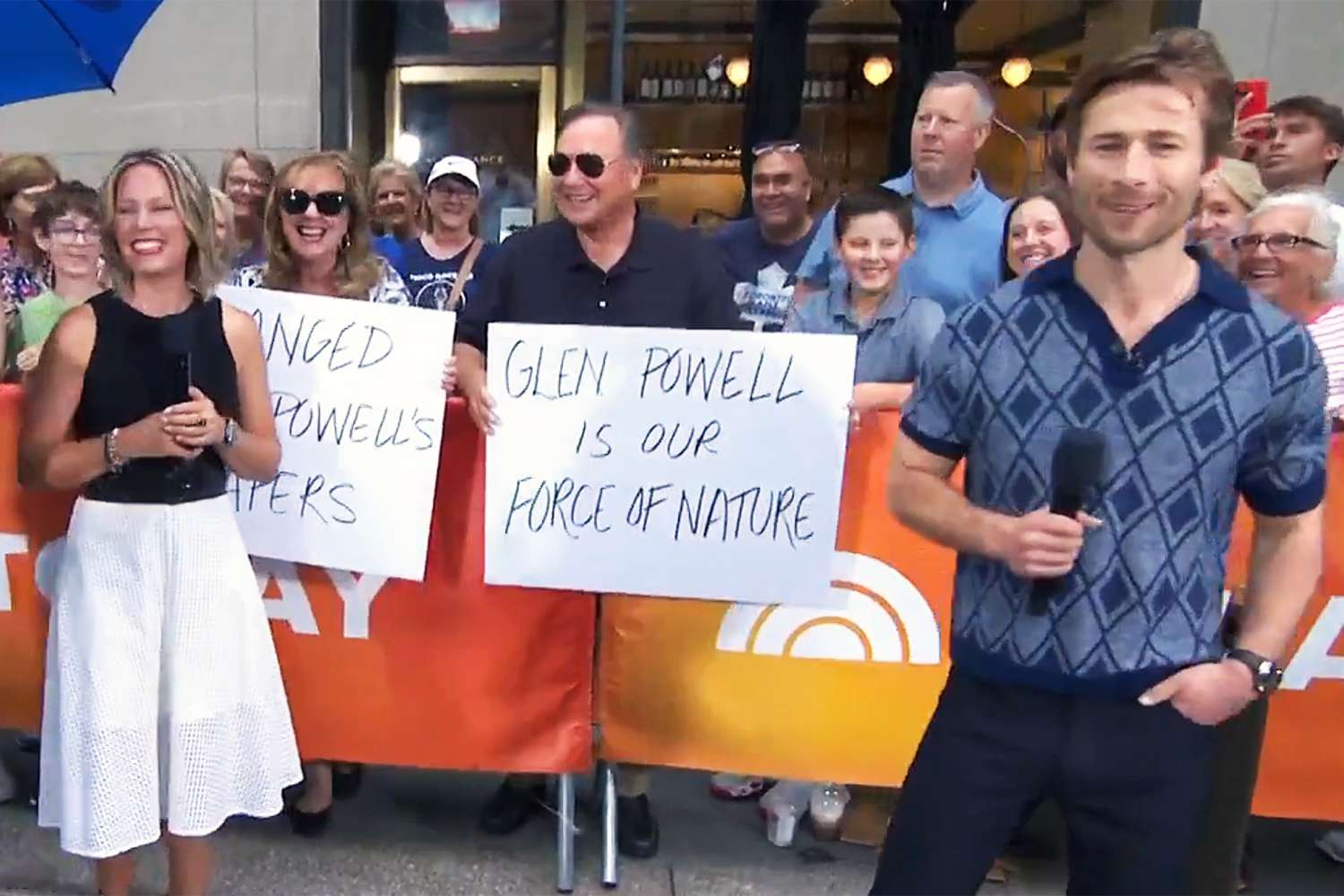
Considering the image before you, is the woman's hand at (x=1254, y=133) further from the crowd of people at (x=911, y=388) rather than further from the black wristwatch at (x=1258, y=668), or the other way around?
the black wristwatch at (x=1258, y=668)

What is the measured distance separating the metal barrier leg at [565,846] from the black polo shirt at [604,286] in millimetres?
1348

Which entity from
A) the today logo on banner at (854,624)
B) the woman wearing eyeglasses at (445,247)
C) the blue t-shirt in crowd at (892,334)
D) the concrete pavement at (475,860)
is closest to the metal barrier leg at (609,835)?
the concrete pavement at (475,860)

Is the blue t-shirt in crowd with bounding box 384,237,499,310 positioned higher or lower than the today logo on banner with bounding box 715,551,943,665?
higher

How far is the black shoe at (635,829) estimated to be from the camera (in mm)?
3730

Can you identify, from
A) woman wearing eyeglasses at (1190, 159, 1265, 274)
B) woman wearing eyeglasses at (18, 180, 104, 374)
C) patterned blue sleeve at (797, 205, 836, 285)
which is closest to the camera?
woman wearing eyeglasses at (1190, 159, 1265, 274)

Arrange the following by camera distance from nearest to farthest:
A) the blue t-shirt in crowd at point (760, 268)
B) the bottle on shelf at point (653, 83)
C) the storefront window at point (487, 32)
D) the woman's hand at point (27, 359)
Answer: the woman's hand at point (27, 359)
the blue t-shirt in crowd at point (760, 268)
the storefront window at point (487, 32)
the bottle on shelf at point (653, 83)

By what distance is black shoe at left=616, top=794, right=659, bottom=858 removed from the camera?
3.73 meters

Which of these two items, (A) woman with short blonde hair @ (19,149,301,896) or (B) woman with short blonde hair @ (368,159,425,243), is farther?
(B) woman with short blonde hair @ (368,159,425,243)

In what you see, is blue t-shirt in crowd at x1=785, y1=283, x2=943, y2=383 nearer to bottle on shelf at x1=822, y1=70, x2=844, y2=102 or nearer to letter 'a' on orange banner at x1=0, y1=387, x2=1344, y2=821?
letter 'a' on orange banner at x1=0, y1=387, x2=1344, y2=821

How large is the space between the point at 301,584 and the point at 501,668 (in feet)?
2.07

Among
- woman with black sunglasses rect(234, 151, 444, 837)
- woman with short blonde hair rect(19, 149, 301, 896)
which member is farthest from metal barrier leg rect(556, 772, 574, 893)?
woman with short blonde hair rect(19, 149, 301, 896)

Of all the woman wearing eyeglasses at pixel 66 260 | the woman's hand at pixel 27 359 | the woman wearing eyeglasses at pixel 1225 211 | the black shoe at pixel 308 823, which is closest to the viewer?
the woman's hand at pixel 27 359

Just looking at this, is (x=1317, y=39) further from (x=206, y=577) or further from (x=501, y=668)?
(x=206, y=577)

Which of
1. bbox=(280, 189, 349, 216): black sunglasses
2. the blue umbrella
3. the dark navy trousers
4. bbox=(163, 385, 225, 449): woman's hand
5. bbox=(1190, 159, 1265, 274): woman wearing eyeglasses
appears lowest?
the dark navy trousers
